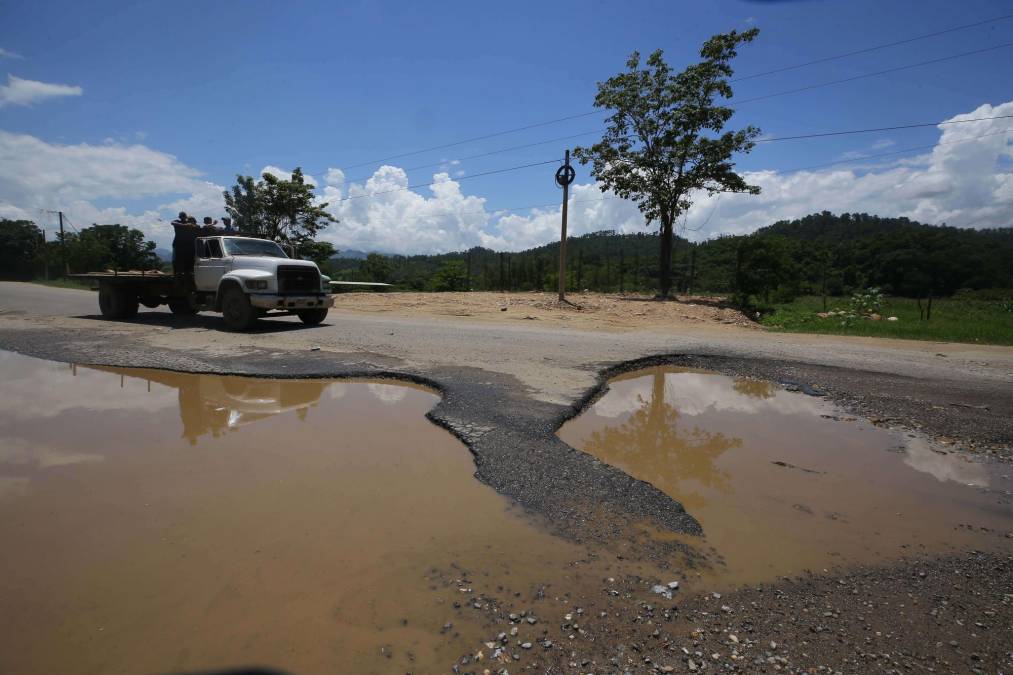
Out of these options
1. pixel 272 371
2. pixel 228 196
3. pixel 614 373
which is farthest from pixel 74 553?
pixel 228 196

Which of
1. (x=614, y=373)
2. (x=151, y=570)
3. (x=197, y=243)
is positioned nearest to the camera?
(x=151, y=570)

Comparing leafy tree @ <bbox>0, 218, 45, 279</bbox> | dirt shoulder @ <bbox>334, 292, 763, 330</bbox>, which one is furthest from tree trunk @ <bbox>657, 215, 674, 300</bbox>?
leafy tree @ <bbox>0, 218, 45, 279</bbox>

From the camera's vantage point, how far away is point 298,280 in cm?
1035

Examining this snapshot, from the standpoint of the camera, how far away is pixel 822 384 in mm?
6328

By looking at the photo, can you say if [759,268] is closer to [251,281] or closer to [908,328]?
[908,328]

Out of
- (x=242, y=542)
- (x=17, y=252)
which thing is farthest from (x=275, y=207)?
(x=17, y=252)

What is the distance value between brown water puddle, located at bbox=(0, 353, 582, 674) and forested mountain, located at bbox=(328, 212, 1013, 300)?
1741cm

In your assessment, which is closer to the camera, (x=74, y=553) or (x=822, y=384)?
(x=74, y=553)

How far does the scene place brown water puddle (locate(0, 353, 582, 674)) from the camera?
6.45 ft

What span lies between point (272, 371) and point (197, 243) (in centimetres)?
623

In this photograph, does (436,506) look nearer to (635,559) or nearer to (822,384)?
(635,559)

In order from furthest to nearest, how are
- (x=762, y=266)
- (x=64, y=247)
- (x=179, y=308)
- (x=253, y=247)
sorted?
1. (x=64, y=247)
2. (x=762, y=266)
3. (x=179, y=308)
4. (x=253, y=247)

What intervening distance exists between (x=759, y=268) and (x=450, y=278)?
2036 centimetres

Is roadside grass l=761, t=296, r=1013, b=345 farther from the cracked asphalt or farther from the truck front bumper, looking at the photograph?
the truck front bumper
